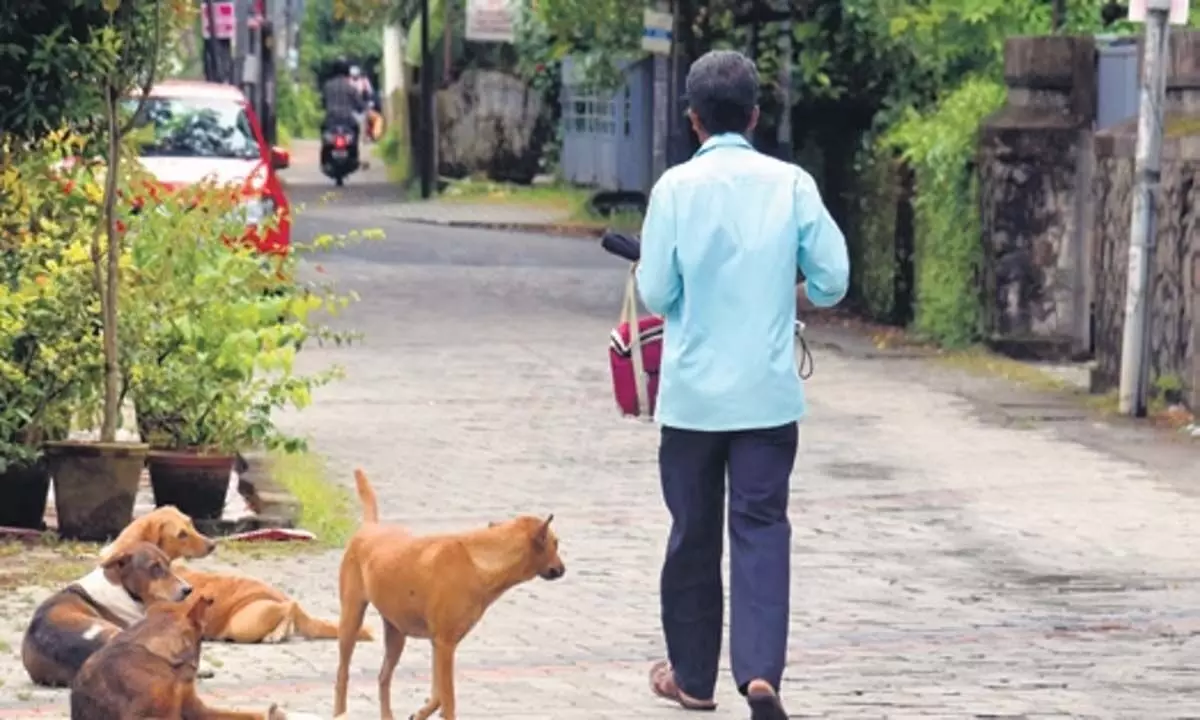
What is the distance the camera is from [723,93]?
26.5 ft

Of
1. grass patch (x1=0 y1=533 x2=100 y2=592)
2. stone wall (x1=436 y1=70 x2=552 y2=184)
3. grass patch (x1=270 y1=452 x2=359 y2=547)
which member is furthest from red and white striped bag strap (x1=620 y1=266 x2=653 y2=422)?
stone wall (x1=436 y1=70 x2=552 y2=184)

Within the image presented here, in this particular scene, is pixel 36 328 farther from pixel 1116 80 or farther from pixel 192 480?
pixel 1116 80

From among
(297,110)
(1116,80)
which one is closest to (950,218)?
(1116,80)

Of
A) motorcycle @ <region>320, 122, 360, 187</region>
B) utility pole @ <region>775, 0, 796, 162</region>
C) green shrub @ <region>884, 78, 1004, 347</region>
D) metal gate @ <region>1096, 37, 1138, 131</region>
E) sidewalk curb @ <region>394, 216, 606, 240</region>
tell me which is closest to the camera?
metal gate @ <region>1096, 37, 1138, 131</region>

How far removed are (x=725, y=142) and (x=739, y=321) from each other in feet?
1.70

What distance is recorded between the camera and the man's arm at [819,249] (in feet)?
26.0

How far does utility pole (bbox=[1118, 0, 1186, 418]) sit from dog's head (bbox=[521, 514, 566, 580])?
9.05 meters

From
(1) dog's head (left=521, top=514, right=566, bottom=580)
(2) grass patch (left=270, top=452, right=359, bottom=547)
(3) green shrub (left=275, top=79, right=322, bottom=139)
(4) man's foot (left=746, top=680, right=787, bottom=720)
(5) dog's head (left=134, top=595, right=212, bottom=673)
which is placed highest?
(1) dog's head (left=521, top=514, right=566, bottom=580)

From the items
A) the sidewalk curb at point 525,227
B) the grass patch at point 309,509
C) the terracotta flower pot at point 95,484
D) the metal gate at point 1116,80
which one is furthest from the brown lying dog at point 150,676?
the sidewalk curb at point 525,227


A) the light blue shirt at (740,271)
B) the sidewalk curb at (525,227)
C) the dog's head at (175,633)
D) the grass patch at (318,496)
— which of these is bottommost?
the sidewalk curb at (525,227)

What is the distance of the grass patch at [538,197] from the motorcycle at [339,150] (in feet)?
9.85

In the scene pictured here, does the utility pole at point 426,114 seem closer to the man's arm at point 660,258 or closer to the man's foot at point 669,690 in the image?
the man's foot at point 669,690

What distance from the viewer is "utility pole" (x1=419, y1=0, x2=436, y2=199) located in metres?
43.4

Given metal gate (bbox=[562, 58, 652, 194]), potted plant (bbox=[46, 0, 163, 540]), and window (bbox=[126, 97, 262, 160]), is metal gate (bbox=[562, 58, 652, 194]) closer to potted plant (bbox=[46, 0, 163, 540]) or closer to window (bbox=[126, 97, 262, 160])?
window (bbox=[126, 97, 262, 160])
